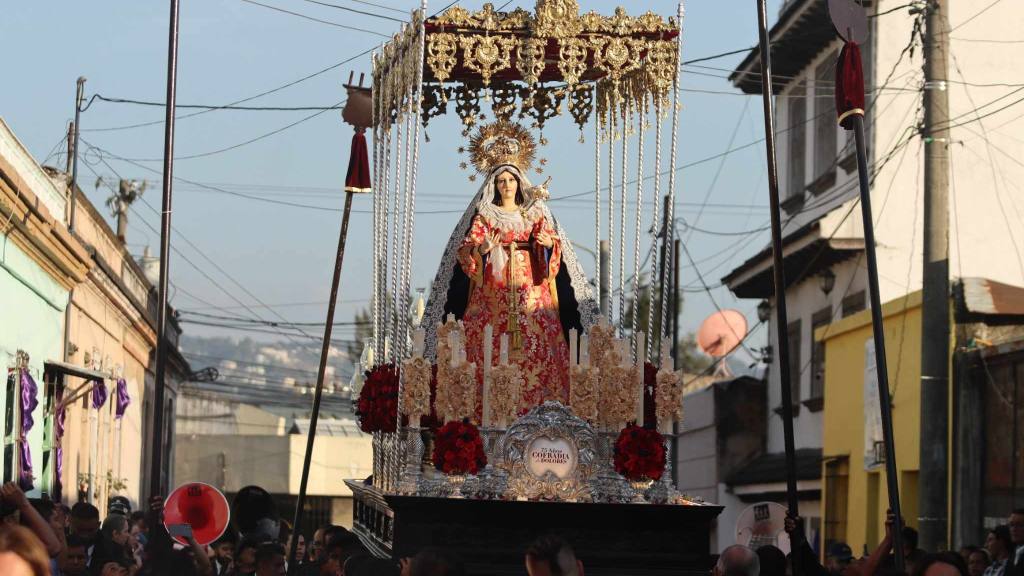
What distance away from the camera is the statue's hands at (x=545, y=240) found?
1316cm

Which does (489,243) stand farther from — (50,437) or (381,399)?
(50,437)

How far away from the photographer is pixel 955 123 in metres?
24.0

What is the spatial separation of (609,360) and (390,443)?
6.03 feet

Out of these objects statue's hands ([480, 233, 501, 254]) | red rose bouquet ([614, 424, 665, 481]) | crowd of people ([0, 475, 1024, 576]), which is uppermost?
statue's hands ([480, 233, 501, 254])

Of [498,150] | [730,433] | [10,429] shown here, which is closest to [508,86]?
[498,150]

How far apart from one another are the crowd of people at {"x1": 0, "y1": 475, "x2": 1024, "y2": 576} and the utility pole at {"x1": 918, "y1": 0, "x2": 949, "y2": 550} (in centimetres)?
206

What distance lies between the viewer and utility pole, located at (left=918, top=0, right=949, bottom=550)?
1598 cm

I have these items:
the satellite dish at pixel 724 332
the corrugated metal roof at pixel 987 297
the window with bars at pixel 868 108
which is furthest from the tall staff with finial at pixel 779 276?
the satellite dish at pixel 724 332

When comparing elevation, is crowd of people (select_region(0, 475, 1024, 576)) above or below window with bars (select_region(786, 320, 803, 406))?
below

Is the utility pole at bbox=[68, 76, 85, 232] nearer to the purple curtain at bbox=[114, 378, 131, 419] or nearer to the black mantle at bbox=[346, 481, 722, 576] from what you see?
the purple curtain at bbox=[114, 378, 131, 419]

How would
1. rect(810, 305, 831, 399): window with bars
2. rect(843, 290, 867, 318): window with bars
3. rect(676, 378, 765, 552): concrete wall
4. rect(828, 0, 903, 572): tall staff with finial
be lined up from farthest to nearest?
rect(676, 378, 765, 552): concrete wall < rect(810, 305, 831, 399): window with bars < rect(843, 290, 867, 318): window with bars < rect(828, 0, 903, 572): tall staff with finial

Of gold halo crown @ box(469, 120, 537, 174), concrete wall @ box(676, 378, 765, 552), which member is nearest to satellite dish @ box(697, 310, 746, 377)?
concrete wall @ box(676, 378, 765, 552)

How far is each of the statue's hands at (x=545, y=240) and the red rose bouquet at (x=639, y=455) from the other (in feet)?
5.26

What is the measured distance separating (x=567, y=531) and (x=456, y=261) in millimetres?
2454
